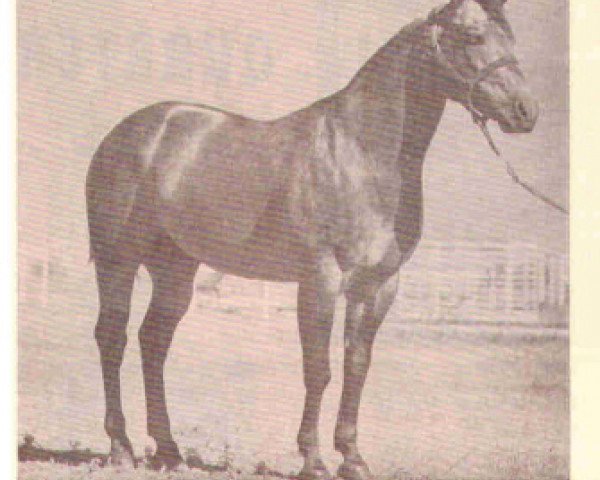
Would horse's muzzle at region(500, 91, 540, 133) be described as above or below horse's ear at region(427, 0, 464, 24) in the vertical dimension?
below

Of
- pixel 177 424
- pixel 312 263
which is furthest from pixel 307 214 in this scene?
pixel 177 424

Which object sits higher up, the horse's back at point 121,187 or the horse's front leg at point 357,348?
the horse's back at point 121,187

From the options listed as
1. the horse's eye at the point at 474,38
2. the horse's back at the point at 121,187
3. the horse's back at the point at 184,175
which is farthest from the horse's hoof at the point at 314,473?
the horse's eye at the point at 474,38

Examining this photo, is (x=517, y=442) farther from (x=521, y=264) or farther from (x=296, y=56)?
(x=296, y=56)

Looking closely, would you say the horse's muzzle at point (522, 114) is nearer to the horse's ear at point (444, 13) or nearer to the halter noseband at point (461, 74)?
the halter noseband at point (461, 74)

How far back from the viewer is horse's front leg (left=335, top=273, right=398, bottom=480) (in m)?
3.41

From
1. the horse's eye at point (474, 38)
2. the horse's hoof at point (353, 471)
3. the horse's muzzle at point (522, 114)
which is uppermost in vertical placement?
the horse's eye at point (474, 38)

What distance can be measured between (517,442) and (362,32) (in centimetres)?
104

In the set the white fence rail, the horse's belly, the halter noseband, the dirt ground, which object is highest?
the halter noseband

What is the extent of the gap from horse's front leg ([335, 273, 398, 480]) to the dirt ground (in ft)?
0.07

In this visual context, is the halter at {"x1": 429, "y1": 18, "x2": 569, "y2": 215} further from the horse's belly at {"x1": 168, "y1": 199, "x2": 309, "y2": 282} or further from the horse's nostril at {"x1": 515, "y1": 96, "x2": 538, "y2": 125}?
the horse's belly at {"x1": 168, "y1": 199, "x2": 309, "y2": 282}

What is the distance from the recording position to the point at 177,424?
3.45 m

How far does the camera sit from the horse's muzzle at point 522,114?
11.1ft

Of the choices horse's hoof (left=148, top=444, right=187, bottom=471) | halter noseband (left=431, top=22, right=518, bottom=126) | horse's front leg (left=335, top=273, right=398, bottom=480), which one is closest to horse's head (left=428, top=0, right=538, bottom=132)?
halter noseband (left=431, top=22, right=518, bottom=126)
